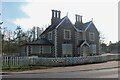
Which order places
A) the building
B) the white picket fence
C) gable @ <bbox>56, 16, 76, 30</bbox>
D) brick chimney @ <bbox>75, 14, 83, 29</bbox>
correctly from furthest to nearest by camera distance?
brick chimney @ <bbox>75, 14, 83, 29</bbox> → gable @ <bbox>56, 16, 76, 30</bbox> → the building → the white picket fence

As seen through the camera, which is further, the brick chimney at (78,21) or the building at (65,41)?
the brick chimney at (78,21)

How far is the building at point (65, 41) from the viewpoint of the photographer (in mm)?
42594

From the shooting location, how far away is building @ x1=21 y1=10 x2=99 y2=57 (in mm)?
42594

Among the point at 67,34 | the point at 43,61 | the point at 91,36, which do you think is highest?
the point at 67,34

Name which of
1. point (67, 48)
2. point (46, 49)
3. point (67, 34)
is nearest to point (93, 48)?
point (67, 48)

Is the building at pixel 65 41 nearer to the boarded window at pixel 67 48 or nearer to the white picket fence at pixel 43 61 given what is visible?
the boarded window at pixel 67 48

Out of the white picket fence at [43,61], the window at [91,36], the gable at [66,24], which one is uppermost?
the gable at [66,24]

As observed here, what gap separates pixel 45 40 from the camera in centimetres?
4550

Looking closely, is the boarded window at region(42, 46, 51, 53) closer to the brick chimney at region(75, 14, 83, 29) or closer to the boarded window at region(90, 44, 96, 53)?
the boarded window at region(90, 44, 96, 53)

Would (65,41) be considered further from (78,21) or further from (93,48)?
(78,21)

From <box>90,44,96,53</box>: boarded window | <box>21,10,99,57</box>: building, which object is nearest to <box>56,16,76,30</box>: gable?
<box>21,10,99,57</box>: building

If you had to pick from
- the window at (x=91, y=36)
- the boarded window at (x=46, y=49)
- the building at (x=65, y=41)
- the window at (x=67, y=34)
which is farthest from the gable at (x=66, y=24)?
the window at (x=91, y=36)

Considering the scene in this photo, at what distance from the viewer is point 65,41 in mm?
44156

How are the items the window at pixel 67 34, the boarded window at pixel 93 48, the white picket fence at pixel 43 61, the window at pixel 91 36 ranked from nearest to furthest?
1. the white picket fence at pixel 43 61
2. the window at pixel 67 34
3. the boarded window at pixel 93 48
4. the window at pixel 91 36
